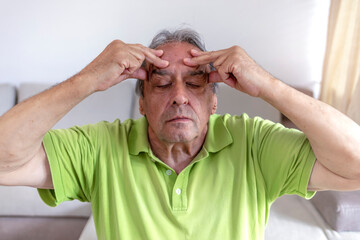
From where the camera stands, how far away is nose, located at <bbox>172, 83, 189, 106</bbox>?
41.8 inches

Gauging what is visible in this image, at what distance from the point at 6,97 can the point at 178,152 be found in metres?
1.75

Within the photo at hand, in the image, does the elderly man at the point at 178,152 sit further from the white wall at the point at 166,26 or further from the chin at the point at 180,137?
the white wall at the point at 166,26

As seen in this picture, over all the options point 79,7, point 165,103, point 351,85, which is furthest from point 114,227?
point 79,7

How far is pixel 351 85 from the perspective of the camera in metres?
2.07

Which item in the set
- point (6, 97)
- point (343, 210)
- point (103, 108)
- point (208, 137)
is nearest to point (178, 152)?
point (208, 137)

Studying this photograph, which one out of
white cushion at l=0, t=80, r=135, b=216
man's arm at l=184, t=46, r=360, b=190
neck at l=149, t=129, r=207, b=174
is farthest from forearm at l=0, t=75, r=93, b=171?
white cushion at l=0, t=80, r=135, b=216

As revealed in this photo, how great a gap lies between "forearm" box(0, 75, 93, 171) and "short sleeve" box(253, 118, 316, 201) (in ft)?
1.84

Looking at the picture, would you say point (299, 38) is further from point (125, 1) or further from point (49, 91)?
point (49, 91)

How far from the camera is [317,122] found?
3.01 feet

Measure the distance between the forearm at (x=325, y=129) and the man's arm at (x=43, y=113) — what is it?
1.34 feet

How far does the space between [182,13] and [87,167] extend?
5.43ft

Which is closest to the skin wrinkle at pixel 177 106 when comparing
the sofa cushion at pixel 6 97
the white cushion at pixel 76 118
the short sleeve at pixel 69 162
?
the short sleeve at pixel 69 162

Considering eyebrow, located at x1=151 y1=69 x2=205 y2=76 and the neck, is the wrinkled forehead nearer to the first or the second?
eyebrow, located at x1=151 y1=69 x2=205 y2=76

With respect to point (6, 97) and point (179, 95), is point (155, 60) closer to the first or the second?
point (179, 95)
